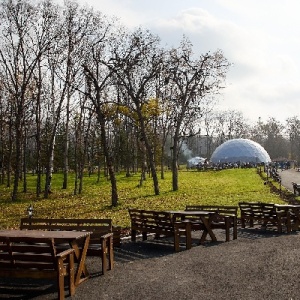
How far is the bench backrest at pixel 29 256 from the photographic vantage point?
744cm

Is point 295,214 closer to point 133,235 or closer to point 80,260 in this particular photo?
point 133,235

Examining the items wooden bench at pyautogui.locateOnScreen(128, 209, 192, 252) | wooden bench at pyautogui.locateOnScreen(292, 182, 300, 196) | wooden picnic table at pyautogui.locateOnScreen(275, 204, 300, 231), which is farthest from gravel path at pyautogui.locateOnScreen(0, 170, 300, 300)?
wooden bench at pyautogui.locateOnScreen(292, 182, 300, 196)

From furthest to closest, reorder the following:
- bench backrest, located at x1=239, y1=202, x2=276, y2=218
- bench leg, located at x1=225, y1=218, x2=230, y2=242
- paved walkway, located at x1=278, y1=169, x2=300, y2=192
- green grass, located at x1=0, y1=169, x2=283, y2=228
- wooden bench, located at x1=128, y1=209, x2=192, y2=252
Answer: paved walkway, located at x1=278, y1=169, x2=300, y2=192 < green grass, located at x1=0, y1=169, x2=283, y2=228 < bench backrest, located at x1=239, y1=202, x2=276, y2=218 < bench leg, located at x1=225, y1=218, x2=230, y2=242 < wooden bench, located at x1=128, y1=209, x2=192, y2=252

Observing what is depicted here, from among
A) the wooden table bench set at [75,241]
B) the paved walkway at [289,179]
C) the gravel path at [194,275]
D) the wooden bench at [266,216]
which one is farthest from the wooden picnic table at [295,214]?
the paved walkway at [289,179]

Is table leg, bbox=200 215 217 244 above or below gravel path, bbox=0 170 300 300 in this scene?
above

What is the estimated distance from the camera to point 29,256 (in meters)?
7.56

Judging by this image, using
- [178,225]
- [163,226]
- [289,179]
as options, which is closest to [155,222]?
[163,226]

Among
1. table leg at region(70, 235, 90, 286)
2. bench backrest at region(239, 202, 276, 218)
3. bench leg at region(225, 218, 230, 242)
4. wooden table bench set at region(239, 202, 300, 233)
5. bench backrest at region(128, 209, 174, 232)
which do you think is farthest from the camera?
bench backrest at region(239, 202, 276, 218)

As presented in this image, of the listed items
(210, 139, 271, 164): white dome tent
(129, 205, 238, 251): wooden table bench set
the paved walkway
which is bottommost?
the paved walkway

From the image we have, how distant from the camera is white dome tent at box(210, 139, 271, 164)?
83.7 metres

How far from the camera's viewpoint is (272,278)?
8.34 meters

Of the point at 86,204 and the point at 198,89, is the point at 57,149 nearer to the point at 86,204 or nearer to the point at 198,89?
the point at 198,89

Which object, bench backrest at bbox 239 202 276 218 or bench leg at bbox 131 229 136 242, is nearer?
bench leg at bbox 131 229 136 242

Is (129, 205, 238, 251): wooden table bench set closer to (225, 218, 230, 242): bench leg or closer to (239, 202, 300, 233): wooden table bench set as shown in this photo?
(225, 218, 230, 242): bench leg
